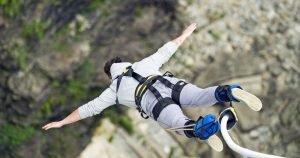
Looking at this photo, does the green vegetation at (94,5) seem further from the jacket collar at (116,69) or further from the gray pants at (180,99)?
the gray pants at (180,99)

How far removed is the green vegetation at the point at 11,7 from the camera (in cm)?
1548

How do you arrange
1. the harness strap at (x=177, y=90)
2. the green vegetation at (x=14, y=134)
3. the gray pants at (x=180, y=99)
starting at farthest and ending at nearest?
the green vegetation at (x=14, y=134), the harness strap at (x=177, y=90), the gray pants at (x=180, y=99)

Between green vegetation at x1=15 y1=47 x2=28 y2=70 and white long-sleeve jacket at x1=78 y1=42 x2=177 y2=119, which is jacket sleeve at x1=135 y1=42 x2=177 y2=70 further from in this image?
green vegetation at x1=15 y1=47 x2=28 y2=70

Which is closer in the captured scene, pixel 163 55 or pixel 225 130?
pixel 225 130

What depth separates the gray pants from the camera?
7.40 meters

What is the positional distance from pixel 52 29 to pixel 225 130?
34.6 ft


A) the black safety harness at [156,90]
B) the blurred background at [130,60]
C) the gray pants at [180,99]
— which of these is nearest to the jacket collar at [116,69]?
the black safety harness at [156,90]

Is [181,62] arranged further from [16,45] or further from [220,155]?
[16,45]

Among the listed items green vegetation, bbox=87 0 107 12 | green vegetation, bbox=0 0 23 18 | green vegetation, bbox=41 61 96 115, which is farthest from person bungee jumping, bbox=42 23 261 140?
green vegetation, bbox=0 0 23 18

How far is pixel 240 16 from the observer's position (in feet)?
54.0

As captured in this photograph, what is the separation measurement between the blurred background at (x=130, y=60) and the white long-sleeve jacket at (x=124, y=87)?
7014 mm

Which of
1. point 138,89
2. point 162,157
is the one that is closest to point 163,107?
point 138,89

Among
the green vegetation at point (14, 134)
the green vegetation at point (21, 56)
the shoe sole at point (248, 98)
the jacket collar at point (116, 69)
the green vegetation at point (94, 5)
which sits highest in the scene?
the shoe sole at point (248, 98)

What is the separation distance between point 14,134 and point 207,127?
34.1ft
